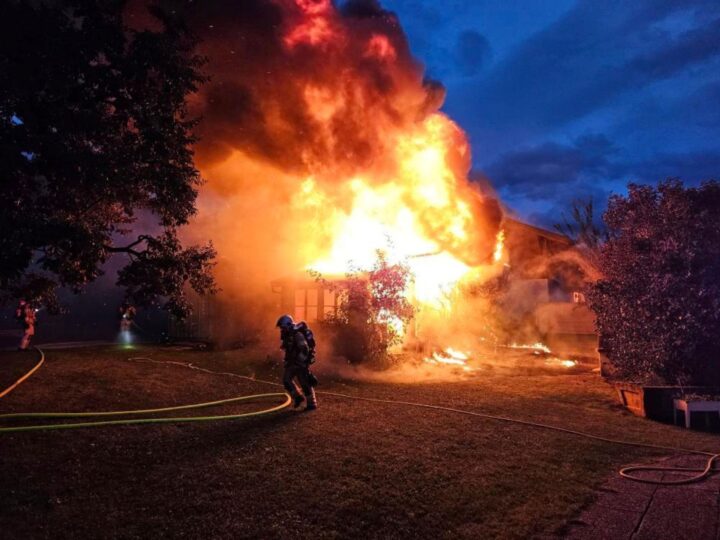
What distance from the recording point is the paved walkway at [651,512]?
420cm

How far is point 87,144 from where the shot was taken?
7.17m

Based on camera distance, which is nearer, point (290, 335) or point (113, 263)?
point (290, 335)

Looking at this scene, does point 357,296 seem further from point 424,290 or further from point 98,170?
point 98,170

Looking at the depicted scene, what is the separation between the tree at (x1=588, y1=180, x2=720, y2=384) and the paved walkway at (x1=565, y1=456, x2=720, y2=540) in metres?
4.49

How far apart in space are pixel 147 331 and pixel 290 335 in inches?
761

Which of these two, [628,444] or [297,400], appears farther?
[297,400]

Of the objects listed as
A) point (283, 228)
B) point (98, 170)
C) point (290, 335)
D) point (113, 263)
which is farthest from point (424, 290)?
point (113, 263)

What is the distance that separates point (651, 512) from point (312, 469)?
140 inches

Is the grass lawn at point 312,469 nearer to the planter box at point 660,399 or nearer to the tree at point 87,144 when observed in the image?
the planter box at point 660,399

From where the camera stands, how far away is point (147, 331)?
25203 millimetres

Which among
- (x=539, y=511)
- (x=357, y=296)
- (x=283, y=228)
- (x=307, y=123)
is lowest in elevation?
(x=539, y=511)

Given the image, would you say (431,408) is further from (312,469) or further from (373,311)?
(373,311)

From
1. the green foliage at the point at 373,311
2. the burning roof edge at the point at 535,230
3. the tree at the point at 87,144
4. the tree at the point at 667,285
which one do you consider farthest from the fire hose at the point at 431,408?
the burning roof edge at the point at 535,230

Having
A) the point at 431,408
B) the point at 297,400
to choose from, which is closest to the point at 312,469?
the point at 297,400
